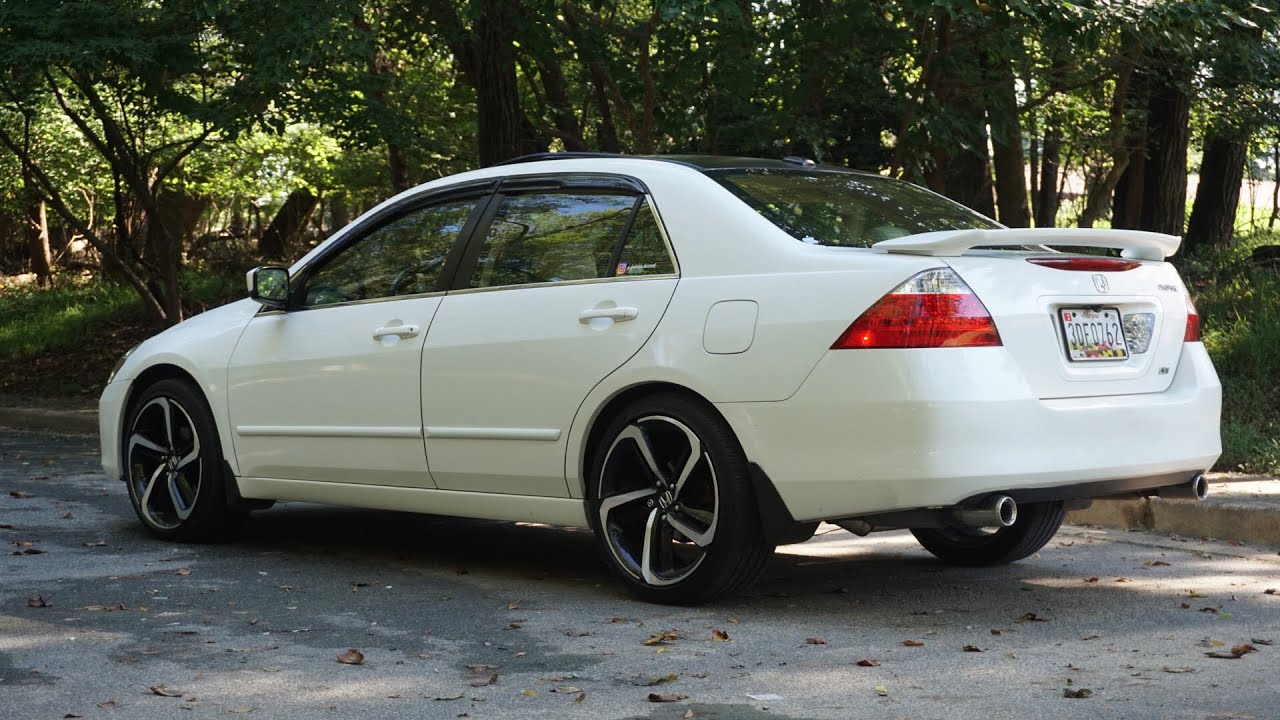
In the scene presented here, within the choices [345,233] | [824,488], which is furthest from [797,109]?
[824,488]

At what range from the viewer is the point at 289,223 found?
26.7 meters

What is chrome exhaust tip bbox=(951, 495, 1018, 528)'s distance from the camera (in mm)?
4844

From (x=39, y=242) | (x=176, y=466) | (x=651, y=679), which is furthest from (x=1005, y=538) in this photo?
(x=39, y=242)

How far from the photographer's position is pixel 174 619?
5363 millimetres

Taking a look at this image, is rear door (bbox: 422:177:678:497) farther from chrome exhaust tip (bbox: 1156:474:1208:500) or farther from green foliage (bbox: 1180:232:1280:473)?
green foliage (bbox: 1180:232:1280:473)

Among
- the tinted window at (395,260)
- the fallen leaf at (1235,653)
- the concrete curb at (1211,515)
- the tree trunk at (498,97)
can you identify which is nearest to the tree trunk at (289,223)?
the tree trunk at (498,97)

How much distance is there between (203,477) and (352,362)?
118 centimetres

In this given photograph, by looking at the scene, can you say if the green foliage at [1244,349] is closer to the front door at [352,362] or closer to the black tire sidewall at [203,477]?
the front door at [352,362]

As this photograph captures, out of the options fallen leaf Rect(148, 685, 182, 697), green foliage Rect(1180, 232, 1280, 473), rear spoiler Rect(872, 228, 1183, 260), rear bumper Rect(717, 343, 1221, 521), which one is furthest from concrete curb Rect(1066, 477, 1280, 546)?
fallen leaf Rect(148, 685, 182, 697)

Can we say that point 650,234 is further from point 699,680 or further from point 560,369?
point 699,680

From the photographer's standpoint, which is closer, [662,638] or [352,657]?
[352,657]

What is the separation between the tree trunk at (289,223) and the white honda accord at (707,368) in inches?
754

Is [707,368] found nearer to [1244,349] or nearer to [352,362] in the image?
[352,362]

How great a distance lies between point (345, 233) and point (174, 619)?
6.79 ft
